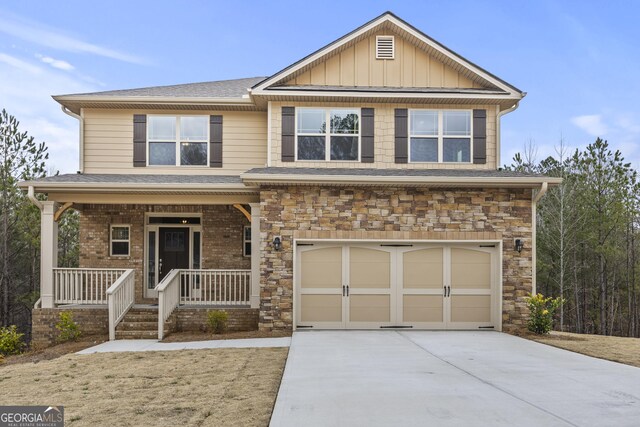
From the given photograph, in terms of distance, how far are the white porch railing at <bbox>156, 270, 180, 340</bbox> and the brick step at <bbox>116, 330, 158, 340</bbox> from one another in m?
0.27

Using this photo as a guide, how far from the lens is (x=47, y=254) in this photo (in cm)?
1188

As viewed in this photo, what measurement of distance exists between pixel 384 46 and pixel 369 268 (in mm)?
5665

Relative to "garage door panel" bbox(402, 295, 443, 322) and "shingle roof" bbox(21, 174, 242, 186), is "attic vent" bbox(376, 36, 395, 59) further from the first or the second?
"garage door panel" bbox(402, 295, 443, 322)

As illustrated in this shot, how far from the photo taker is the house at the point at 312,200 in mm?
11344

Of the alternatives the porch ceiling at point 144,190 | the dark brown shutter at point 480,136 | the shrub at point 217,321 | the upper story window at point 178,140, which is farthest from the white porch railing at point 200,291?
the dark brown shutter at point 480,136

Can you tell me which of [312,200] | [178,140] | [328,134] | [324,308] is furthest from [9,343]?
[328,134]

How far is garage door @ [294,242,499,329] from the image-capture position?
37.7 ft

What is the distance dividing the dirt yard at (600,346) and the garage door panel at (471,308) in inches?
40.4

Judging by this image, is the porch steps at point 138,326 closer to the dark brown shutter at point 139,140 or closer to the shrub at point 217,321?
the shrub at point 217,321

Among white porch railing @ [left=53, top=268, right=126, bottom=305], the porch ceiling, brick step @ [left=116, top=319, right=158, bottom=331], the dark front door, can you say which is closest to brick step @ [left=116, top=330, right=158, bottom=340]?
brick step @ [left=116, top=319, right=158, bottom=331]

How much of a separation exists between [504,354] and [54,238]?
10.3 metres

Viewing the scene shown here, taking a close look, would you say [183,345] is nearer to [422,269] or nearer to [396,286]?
[396,286]

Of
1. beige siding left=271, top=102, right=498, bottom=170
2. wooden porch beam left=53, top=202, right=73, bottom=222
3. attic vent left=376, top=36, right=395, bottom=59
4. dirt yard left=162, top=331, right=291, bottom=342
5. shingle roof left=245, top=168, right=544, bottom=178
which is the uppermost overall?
attic vent left=376, top=36, right=395, bottom=59

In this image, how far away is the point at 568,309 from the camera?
25.2 meters
